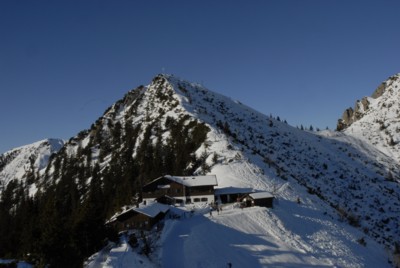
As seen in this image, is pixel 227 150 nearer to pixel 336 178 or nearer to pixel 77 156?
pixel 336 178

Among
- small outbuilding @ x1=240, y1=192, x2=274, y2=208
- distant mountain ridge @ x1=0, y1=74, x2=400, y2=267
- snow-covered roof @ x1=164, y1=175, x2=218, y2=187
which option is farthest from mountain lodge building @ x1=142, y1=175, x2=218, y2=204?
small outbuilding @ x1=240, y1=192, x2=274, y2=208

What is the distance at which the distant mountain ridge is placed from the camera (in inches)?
2432

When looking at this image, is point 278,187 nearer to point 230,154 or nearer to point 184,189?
point 230,154

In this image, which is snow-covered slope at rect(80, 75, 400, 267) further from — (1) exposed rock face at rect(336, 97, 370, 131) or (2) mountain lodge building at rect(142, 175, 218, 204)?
(1) exposed rock face at rect(336, 97, 370, 131)

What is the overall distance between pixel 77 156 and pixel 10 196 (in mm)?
44698

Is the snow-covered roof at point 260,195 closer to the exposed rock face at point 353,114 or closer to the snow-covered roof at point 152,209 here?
the snow-covered roof at point 152,209

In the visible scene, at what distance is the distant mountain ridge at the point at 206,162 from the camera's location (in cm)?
6178

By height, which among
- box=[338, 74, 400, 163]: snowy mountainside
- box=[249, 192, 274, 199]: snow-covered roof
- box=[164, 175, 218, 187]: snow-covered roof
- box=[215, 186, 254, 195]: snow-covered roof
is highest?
box=[338, 74, 400, 163]: snowy mountainside

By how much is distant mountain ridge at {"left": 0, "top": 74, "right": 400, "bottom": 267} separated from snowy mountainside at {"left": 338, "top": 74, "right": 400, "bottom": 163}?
3468mm

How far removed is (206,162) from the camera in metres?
74.5

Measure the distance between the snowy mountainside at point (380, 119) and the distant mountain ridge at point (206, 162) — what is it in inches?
137

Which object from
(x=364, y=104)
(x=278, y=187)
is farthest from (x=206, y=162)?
(x=364, y=104)

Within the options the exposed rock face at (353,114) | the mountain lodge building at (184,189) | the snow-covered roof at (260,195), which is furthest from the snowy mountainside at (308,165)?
the exposed rock face at (353,114)

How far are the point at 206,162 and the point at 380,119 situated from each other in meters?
106
